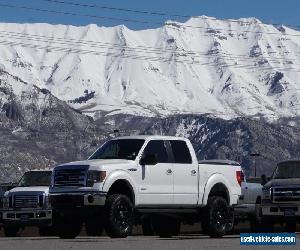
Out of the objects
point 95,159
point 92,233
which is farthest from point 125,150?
point 92,233

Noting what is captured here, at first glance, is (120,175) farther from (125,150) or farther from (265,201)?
(265,201)

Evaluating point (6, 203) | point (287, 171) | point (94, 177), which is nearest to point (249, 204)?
point (287, 171)

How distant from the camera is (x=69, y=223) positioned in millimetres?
25484

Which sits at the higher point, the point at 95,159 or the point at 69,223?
the point at 95,159

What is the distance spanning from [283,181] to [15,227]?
9.00m

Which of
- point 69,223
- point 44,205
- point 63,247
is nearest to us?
point 63,247

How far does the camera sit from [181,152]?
26188mm

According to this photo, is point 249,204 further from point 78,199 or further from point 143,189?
point 78,199

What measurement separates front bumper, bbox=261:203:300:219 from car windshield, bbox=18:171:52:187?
8.03m

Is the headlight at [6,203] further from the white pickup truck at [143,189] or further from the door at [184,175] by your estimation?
the door at [184,175]

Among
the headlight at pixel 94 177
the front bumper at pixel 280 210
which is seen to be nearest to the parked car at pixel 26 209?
the front bumper at pixel 280 210

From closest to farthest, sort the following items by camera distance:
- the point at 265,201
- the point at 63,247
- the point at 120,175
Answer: the point at 63,247, the point at 120,175, the point at 265,201

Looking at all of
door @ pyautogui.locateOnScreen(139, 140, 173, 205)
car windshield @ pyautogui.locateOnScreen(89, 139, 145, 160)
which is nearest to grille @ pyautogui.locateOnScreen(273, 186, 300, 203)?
door @ pyautogui.locateOnScreen(139, 140, 173, 205)

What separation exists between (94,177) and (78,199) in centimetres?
65
